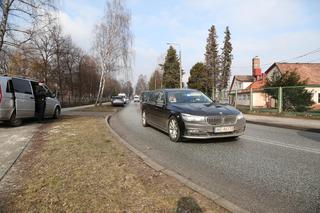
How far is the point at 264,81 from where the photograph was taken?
3048 cm

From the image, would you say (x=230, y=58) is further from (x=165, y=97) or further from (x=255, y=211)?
(x=255, y=211)

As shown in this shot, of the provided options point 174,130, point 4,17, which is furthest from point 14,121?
point 174,130

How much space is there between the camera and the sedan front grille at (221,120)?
24.3 ft

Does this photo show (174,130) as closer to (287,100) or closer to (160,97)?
(160,97)

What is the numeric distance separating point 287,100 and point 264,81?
13.6m

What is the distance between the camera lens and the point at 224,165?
18.1 ft

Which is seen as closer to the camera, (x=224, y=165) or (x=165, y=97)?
(x=224, y=165)

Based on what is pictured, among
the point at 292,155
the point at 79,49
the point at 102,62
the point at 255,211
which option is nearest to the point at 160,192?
the point at 255,211

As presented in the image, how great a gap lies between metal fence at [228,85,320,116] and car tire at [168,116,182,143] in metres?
7.84

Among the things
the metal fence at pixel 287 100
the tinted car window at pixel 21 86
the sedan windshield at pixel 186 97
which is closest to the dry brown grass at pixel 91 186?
the sedan windshield at pixel 186 97

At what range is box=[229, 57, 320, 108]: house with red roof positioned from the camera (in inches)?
755

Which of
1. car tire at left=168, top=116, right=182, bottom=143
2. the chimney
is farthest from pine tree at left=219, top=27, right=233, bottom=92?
car tire at left=168, top=116, right=182, bottom=143

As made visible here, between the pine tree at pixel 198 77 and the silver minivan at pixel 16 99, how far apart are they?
50.5 m

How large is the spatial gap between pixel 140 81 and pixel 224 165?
490 feet
